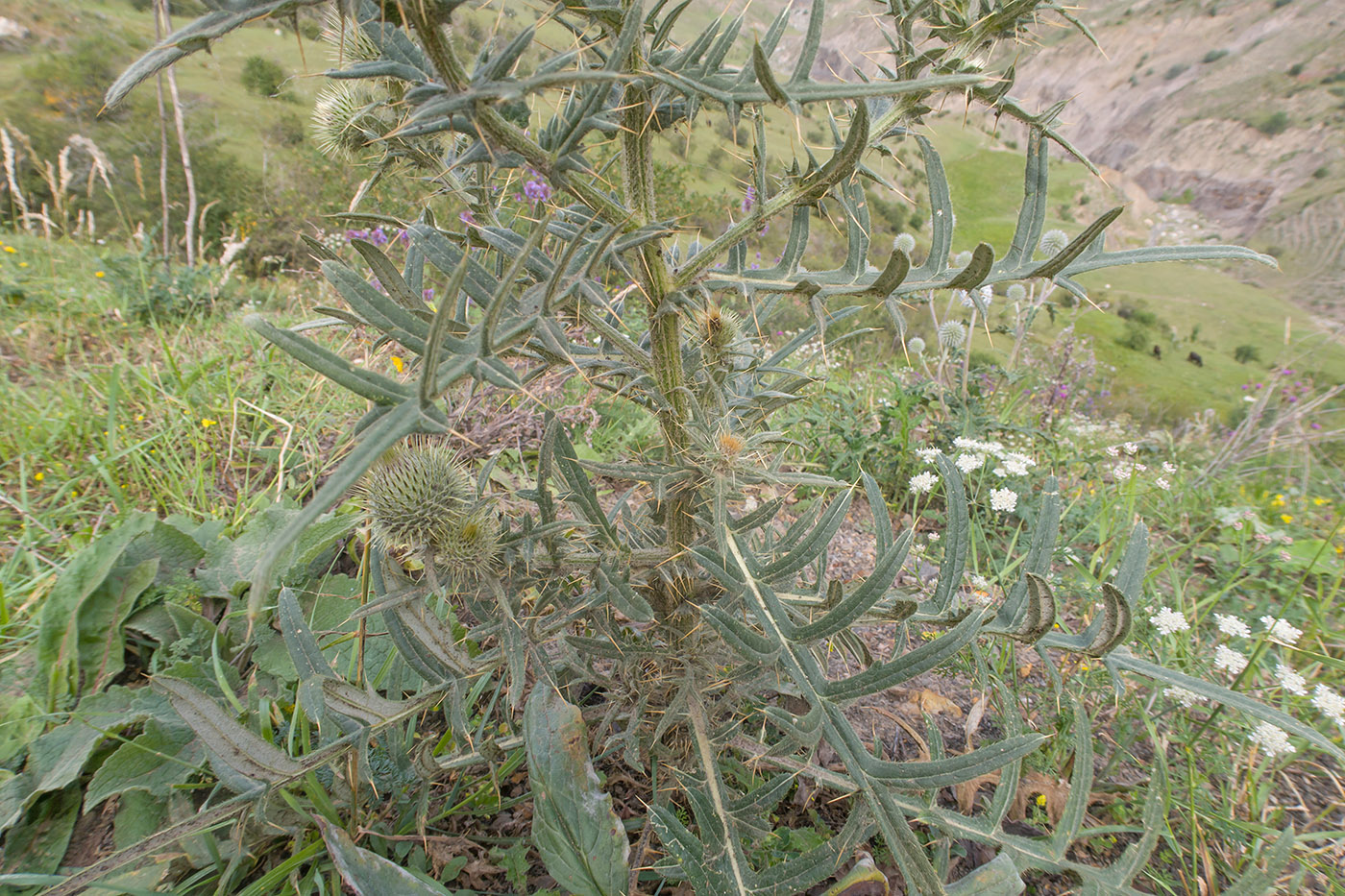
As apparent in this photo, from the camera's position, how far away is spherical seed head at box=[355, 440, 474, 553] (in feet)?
3.94

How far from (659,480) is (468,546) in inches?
16.5

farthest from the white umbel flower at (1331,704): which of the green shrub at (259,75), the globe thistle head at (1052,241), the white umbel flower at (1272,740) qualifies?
the green shrub at (259,75)

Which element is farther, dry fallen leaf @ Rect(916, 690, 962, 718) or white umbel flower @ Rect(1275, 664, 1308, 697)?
dry fallen leaf @ Rect(916, 690, 962, 718)

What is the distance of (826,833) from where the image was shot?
1.55 m

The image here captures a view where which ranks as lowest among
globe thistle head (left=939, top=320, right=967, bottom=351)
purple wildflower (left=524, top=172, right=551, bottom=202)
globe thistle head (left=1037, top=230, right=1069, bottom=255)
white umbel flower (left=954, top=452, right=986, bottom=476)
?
white umbel flower (left=954, top=452, right=986, bottom=476)

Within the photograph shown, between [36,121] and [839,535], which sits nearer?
[839,535]

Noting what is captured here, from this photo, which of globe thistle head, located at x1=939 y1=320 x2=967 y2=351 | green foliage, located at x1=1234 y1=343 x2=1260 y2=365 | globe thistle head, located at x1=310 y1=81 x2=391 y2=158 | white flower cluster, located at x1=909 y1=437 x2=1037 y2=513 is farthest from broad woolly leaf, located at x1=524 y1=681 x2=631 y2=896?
green foliage, located at x1=1234 y1=343 x2=1260 y2=365

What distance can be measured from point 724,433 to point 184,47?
3.20ft

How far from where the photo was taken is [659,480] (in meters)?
1.21

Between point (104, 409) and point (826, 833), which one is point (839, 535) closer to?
point (826, 833)

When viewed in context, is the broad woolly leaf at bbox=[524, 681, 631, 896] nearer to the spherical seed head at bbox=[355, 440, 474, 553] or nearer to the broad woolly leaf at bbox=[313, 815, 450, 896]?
the broad woolly leaf at bbox=[313, 815, 450, 896]

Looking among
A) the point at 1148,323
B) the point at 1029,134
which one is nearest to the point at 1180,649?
the point at 1029,134

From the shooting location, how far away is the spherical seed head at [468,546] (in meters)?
1.22

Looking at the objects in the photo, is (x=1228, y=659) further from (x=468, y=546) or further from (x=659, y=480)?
(x=468, y=546)
